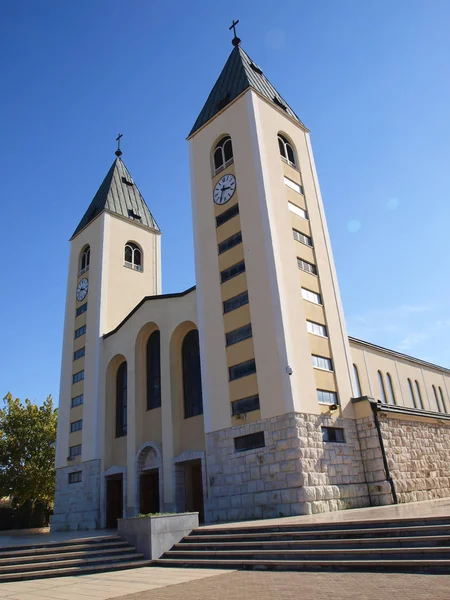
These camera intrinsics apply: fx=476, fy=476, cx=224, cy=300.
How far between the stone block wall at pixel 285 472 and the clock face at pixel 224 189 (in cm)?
1089

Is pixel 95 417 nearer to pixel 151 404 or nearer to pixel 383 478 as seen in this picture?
pixel 151 404

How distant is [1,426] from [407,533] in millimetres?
35942

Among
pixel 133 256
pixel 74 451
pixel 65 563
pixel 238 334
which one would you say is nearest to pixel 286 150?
pixel 238 334

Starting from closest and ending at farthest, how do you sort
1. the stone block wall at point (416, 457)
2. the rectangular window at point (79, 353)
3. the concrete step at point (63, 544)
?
the concrete step at point (63, 544) → the stone block wall at point (416, 457) → the rectangular window at point (79, 353)

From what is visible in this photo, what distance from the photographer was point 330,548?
9.25m

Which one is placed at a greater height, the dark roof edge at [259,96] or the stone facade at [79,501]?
the dark roof edge at [259,96]

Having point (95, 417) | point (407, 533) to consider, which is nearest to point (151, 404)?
point (95, 417)

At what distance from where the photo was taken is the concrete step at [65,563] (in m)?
10.7

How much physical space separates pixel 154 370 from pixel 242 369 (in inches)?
322

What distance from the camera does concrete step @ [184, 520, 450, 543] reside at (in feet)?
28.3

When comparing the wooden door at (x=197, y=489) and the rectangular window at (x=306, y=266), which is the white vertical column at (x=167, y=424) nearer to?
the wooden door at (x=197, y=489)

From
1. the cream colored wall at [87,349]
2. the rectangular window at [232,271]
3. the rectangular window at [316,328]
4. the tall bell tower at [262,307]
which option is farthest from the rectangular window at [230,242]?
the cream colored wall at [87,349]

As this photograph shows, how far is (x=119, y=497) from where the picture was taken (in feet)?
86.9

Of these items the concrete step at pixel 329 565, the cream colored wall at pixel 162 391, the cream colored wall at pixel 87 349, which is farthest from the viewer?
the cream colored wall at pixel 87 349
